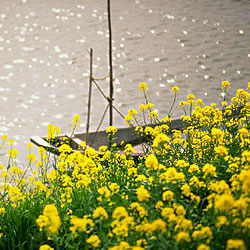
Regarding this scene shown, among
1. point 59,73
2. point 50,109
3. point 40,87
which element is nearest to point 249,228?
point 50,109

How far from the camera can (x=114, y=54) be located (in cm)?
1325

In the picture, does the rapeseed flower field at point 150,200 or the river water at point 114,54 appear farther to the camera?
the river water at point 114,54

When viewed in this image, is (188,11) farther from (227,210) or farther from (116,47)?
(227,210)

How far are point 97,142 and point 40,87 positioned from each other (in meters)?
6.63

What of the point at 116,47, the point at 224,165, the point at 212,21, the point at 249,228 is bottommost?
the point at 249,228

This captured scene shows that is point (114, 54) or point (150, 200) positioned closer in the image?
point (150, 200)

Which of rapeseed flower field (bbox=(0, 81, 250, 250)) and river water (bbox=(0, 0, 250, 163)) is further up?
river water (bbox=(0, 0, 250, 163))

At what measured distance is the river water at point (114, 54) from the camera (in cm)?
941

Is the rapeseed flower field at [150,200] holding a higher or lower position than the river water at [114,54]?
lower

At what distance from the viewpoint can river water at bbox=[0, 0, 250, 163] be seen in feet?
30.9

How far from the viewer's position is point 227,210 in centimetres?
153

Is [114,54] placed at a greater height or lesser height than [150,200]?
greater

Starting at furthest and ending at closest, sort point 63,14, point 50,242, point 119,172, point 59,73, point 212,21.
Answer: point 63,14 < point 212,21 < point 59,73 < point 119,172 < point 50,242

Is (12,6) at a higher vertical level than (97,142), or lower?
higher
